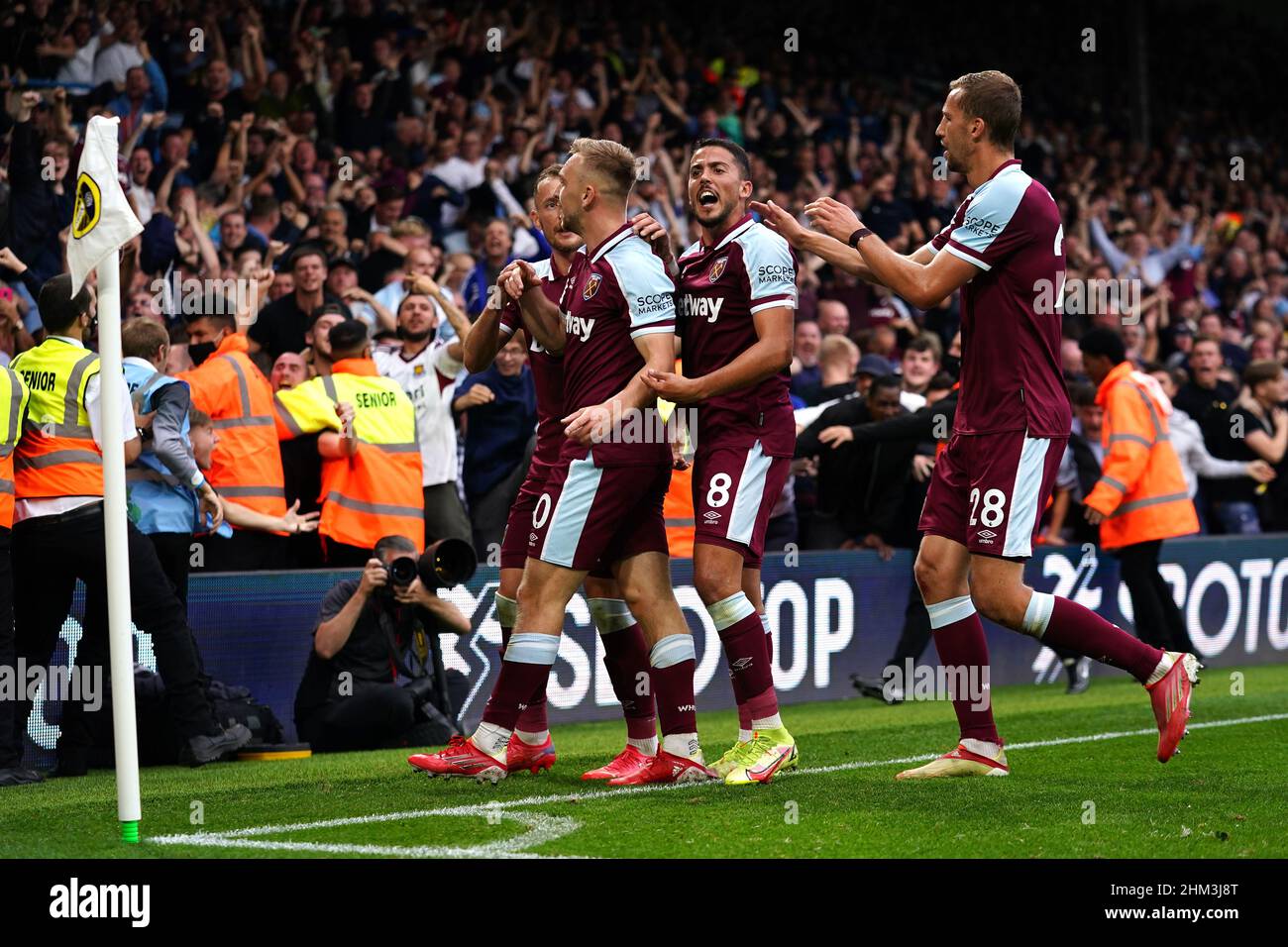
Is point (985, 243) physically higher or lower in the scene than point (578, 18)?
lower

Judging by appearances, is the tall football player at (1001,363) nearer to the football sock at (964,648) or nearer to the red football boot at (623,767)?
the football sock at (964,648)

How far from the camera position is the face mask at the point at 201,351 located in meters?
9.90

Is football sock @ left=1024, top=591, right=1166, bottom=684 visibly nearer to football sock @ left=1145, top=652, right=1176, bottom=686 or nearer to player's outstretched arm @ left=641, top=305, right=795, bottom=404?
football sock @ left=1145, top=652, right=1176, bottom=686

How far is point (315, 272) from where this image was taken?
10.9m

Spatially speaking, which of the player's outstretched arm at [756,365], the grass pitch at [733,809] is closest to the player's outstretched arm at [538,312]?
the player's outstretched arm at [756,365]

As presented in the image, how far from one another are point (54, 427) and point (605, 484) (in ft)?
9.33

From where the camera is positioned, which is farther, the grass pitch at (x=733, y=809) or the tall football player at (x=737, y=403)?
the tall football player at (x=737, y=403)

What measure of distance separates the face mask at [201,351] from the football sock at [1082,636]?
5322mm

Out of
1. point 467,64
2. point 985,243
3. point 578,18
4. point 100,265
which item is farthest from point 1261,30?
point 100,265

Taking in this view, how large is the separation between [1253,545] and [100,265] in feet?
34.2

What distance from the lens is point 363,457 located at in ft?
32.1

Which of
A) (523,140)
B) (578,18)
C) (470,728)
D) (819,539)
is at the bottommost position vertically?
(470,728)
